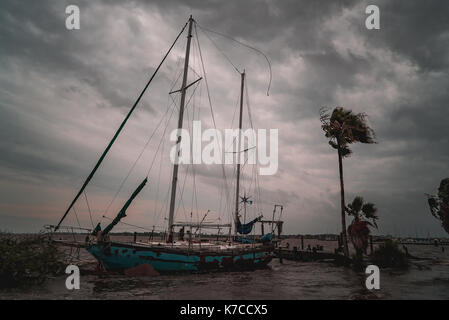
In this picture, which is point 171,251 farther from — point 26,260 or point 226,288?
point 26,260

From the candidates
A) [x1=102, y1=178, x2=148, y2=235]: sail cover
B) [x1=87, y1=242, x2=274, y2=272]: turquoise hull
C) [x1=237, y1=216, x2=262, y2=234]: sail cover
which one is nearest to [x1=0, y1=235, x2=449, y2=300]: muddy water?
[x1=87, y1=242, x2=274, y2=272]: turquoise hull

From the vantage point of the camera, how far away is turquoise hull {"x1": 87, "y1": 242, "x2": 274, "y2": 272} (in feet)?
63.7

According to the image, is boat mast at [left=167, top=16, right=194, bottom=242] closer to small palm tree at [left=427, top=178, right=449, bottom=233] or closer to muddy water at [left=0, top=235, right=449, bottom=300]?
Answer: muddy water at [left=0, top=235, right=449, bottom=300]

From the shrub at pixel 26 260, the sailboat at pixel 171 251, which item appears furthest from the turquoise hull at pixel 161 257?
the shrub at pixel 26 260

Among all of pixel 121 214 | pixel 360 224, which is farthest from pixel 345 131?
pixel 121 214

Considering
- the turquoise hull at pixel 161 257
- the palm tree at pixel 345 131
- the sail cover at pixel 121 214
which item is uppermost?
the palm tree at pixel 345 131

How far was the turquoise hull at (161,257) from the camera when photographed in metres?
19.4

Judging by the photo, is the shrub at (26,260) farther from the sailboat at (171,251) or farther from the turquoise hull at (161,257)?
the turquoise hull at (161,257)

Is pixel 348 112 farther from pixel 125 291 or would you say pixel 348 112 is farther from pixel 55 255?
pixel 55 255

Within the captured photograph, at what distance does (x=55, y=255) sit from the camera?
17.7 m

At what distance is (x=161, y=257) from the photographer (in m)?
20.2
